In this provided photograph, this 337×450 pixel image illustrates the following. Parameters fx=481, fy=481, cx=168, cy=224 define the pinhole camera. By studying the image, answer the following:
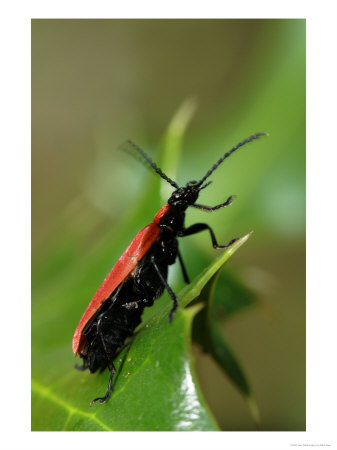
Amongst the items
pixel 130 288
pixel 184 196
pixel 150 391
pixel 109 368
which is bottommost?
pixel 109 368

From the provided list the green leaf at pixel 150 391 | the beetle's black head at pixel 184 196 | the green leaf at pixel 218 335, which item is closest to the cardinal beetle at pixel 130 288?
the beetle's black head at pixel 184 196

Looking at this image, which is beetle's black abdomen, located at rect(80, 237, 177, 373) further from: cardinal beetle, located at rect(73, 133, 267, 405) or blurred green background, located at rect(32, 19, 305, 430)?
blurred green background, located at rect(32, 19, 305, 430)

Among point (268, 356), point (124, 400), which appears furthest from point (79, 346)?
point (268, 356)

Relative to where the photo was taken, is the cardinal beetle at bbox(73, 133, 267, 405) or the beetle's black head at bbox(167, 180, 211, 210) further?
the beetle's black head at bbox(167, 180, 211, 210)

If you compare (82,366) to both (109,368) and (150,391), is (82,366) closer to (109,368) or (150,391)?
(109,368)

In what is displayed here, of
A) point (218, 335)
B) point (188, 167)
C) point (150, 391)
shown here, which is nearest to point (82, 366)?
point (218, 335)

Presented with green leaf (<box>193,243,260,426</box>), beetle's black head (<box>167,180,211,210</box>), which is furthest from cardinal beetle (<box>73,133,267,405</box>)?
green leaf (<box>193,243,260,426</box>)

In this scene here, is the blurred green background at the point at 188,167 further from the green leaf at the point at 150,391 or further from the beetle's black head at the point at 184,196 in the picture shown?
the green leaf at the point at 150,391

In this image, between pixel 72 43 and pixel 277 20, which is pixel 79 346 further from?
pixel 72 43
